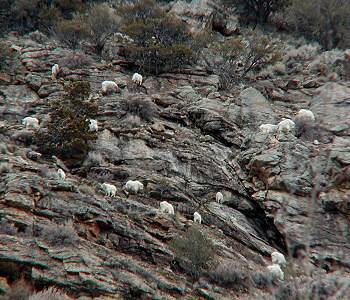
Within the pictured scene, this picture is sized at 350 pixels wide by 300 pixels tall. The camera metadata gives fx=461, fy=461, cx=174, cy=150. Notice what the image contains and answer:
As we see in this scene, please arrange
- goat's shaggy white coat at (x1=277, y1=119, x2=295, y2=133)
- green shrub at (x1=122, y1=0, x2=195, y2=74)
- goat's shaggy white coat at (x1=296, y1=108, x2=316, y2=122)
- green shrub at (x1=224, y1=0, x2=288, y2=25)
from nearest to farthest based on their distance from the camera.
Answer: goat's shaggy white coat at (x1=277, y1=119, x2=295, y2=133), goat's shaggy white coat at (x1=296, y1=108, x2=316, y2=122), green shrub at (x1=122, y1=0, x2=195, y2=74), green shrub at (x1=224, y1=0, x2=288, y2=25)

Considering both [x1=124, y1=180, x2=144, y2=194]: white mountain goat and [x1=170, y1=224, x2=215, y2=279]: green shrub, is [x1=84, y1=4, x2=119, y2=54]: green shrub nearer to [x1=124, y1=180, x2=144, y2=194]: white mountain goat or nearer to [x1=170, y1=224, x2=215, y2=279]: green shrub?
[x1=124, y1=180, x2=144, y2=194]: white mountain goat

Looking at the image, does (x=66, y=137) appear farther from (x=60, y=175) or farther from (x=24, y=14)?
(x=24, y=14)

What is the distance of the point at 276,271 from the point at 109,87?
1064 centimetres

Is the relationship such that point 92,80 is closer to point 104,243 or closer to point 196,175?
point 196,175

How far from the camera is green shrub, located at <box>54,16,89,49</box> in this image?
23422mm

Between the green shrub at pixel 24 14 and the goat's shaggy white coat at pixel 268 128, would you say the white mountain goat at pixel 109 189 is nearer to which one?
the goat's shaggy white coat at pixel 268 128

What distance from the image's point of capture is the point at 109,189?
11898 mm

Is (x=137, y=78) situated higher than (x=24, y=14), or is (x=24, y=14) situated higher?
(x=137, y=78)

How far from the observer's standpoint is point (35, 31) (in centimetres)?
2667

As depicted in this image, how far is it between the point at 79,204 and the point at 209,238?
3326 millimetres

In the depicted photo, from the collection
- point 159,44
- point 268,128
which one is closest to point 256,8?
point 159,44

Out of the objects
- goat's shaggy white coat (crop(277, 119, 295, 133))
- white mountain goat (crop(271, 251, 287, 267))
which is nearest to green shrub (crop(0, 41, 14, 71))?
goat's shaggy white coat (crop(277, 119, 295, 133))

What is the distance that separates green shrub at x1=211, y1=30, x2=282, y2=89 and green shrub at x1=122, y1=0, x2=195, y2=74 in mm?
1530

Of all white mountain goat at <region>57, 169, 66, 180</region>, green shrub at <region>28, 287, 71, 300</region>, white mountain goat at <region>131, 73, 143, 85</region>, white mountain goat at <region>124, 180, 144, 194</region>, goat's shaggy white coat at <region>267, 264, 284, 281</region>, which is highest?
green shrub at <region>28, 287, 71, 300</region>
